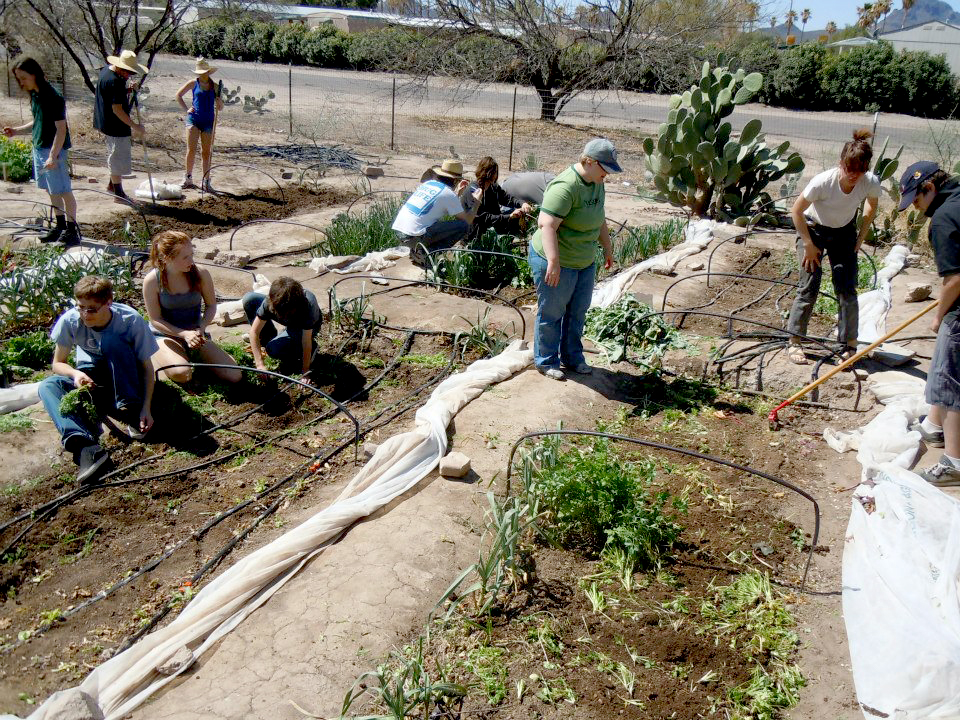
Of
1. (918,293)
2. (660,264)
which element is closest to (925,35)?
(918,293)

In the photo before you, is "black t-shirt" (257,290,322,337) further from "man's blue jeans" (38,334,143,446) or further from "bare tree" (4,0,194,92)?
"bare tree" (4,0,194,92)

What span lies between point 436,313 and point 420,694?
386cm

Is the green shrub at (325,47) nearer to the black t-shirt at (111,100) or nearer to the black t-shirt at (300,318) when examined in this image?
the black t-shirt at (111,100)

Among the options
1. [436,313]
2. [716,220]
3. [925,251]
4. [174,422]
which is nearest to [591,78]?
[716,220]

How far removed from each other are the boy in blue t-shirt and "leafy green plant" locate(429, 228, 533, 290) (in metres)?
2.76

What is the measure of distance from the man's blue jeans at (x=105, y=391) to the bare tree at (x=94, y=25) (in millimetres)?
7728

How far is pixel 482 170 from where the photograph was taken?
717 cm

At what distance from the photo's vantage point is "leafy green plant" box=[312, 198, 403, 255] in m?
7.48

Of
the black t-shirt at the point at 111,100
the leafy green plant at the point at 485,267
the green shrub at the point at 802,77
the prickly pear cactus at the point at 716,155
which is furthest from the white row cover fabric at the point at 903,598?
the green shrub at the point at 802,77

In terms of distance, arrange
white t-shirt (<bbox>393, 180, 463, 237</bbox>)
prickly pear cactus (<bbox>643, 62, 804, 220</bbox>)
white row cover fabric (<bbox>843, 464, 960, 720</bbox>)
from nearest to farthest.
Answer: white row cover fabric (<bbox>843, 464, 960, 720</bbox>)
white t-shirt (<bbox>393, 180, 463, 237</bbox>)
prickly pear cactus (<bbox>643, 62, 804, 220</bbox>)

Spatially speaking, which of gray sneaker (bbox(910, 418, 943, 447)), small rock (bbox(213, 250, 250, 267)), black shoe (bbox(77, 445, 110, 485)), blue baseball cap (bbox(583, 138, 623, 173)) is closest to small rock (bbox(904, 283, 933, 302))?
gray sneaker (bbox(910, 418, 943, 447))

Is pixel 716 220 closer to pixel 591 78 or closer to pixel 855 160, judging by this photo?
pixel 855 160

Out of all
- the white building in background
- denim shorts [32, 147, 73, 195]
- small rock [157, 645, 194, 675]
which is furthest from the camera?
the white building in background

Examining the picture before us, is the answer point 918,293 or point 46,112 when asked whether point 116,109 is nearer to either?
point 46,112
